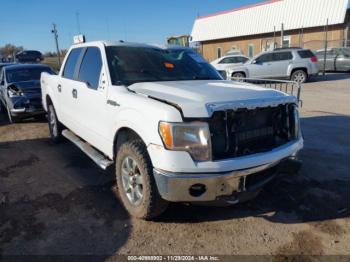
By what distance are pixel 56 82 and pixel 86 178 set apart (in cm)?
210

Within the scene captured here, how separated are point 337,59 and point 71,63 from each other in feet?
64.1

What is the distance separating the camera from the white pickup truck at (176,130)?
2918mm

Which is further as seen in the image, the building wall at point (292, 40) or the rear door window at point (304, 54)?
the building wall at point (292, 40)

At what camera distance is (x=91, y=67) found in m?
4.57

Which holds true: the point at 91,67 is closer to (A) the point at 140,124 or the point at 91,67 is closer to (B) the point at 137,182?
(A) the point at 140,124

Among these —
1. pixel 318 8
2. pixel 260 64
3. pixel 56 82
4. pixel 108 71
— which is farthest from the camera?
pixel 318 8

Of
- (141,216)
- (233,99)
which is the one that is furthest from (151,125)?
(141,216)

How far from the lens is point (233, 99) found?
10.3ft

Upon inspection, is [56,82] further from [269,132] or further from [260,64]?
[260,64]

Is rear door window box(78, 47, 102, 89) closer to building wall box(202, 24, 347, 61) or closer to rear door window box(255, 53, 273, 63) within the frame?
rear door window box(255, 53, 273, 63)

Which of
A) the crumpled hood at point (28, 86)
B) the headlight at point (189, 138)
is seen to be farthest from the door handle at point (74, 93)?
the crumpled hood at point (28, 86)

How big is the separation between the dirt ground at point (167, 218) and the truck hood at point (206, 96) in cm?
124

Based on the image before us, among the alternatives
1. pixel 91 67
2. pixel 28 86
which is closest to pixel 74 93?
pixel 91 67

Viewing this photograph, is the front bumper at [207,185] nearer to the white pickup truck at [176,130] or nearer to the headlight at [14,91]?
the white pickup truck at [176,130]
